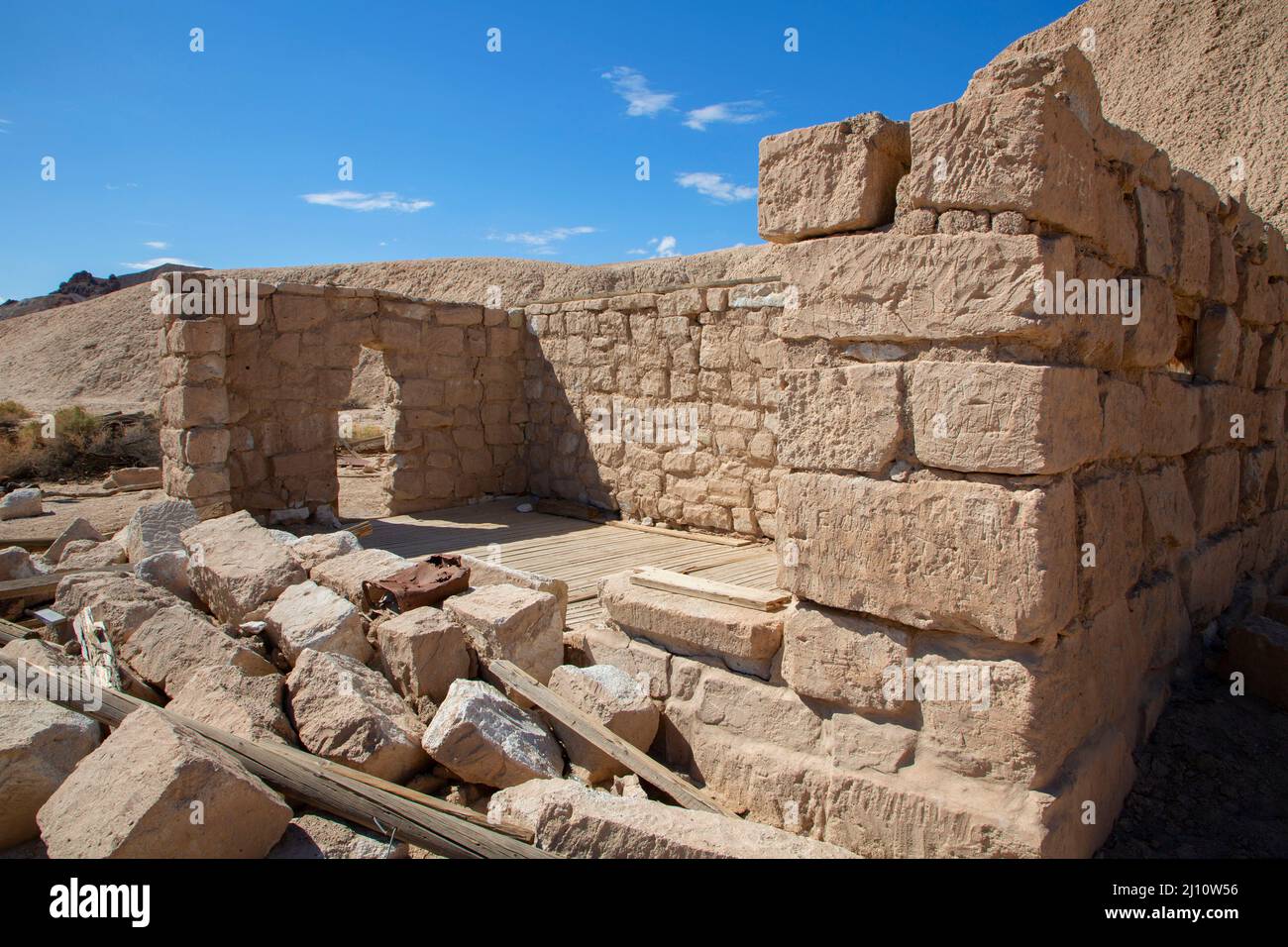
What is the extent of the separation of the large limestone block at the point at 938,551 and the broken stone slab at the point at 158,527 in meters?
4.18

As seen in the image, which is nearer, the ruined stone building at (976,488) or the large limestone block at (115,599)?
the ruined stone building at (976,488)

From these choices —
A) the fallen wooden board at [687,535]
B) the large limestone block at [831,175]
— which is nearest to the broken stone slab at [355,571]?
the large limestone block at [831,175]

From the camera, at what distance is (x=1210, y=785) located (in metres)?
3.27

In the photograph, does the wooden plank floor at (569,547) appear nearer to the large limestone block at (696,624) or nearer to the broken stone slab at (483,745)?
the large limestone block at (696,624)

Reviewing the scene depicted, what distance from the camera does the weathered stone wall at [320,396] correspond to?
7.00 m

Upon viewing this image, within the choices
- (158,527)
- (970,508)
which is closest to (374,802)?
(970,508)

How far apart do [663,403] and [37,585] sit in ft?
16.1

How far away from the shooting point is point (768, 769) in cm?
321

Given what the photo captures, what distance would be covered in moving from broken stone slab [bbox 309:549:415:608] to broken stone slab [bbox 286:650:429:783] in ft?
2.94

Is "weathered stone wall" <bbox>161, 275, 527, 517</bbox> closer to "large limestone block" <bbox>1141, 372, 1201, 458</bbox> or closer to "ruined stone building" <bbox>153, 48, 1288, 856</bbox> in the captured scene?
"ruined stone building" <bbox>153, 48, 1288, 856</bbox>

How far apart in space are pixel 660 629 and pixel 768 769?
0.75m

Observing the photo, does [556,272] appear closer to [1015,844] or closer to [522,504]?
[522,504]
